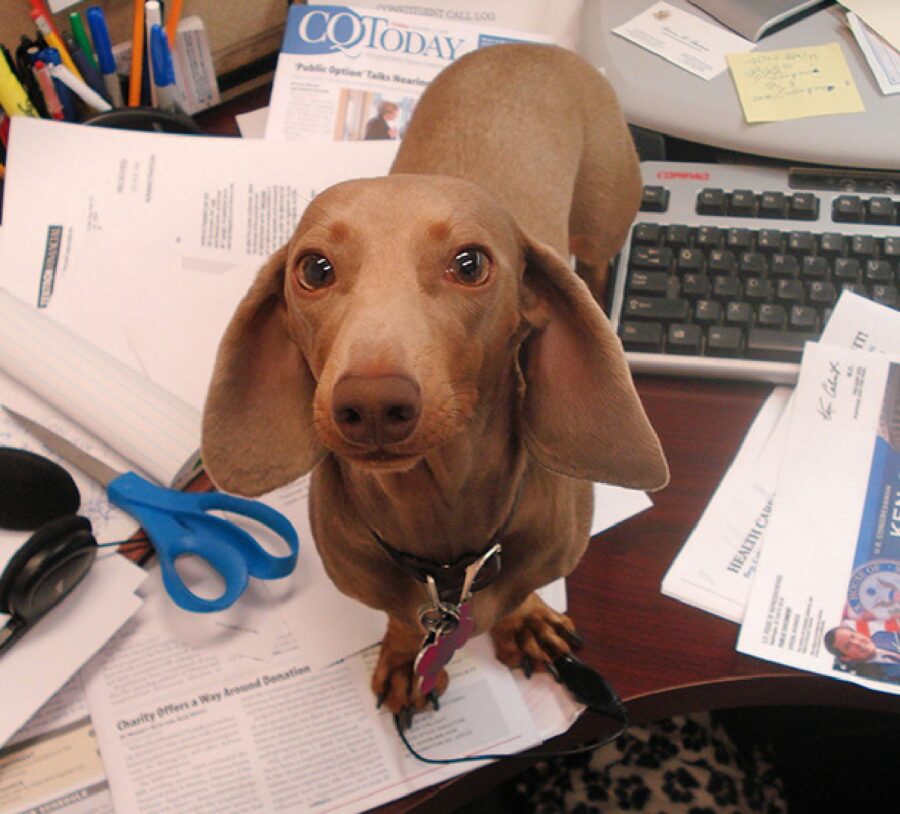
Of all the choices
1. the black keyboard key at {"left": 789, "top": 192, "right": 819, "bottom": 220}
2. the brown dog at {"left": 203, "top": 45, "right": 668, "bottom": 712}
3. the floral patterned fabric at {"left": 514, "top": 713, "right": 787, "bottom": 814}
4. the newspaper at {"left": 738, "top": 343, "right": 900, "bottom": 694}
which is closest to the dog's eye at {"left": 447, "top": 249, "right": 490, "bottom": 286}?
the brown dog at {"left": 203, "top": 45, "right": 668, "bottom": 712}

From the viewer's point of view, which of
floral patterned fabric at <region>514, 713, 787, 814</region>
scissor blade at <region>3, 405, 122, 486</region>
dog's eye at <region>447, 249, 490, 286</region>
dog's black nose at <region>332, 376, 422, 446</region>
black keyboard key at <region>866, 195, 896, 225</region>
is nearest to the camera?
dog's black nose at <region>332, 376, 422, 446</region>

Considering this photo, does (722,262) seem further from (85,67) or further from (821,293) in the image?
(85,67)

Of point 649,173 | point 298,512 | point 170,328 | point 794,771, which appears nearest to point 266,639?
point 298,512

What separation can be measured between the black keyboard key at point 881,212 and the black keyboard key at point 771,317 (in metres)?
0.15

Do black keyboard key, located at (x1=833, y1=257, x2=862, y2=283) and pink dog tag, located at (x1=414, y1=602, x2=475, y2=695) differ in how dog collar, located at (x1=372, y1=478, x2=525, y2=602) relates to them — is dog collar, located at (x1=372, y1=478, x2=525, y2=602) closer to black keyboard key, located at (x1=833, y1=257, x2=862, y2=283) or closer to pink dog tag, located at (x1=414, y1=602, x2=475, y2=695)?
pink dog tag, located at (x1=414, y1=602, x2=475, y2=695)

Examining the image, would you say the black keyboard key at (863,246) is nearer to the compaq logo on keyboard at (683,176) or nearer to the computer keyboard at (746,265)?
the computer keyboard at (746,265)

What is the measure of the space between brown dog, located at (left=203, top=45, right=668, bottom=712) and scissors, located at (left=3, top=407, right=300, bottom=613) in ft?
0.20

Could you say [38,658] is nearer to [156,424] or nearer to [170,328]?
[156,424]

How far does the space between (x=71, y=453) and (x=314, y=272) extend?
1.16ft

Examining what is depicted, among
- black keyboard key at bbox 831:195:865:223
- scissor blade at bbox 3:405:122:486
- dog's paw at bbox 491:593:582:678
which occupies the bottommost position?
dog's paw at bbox 491:593:582:678

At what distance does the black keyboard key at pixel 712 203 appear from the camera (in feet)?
3.25

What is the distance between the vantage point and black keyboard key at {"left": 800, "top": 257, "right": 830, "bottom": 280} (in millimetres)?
937

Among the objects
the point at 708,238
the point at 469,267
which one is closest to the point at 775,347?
the point at 708,238

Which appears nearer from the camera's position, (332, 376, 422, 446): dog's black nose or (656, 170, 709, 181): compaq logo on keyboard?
(332, 376, 422, 446): dog's black nose
